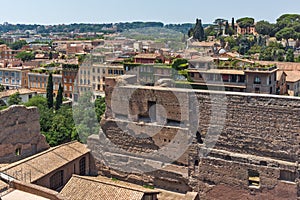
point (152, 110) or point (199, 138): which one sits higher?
point (152, 110)

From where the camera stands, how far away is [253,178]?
1319 cm

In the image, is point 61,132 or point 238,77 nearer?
point 61,132

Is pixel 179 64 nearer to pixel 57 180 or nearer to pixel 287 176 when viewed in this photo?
pixel 57 180

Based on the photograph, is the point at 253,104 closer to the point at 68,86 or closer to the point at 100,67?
the point at 100,67

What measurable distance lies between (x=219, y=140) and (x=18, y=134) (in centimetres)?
836

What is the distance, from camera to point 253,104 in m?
12.8

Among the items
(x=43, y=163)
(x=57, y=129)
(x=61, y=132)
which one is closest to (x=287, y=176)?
(x=43, y=163)

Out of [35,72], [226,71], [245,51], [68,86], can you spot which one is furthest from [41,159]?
[245,51]

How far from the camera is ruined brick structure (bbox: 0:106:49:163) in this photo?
49.0 ft

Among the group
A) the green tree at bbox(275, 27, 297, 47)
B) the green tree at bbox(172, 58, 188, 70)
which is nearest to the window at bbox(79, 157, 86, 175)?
the green tree at bbox(172, 58, 188, 70)

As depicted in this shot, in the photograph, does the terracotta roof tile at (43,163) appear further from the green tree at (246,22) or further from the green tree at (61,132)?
the green tree at (246,22)

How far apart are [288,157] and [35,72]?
36.4m

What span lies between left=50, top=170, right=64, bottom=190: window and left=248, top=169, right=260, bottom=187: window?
7.18 m

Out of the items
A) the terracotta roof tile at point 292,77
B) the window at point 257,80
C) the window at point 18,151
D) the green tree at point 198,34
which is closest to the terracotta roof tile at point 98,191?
the window at point 18,151
